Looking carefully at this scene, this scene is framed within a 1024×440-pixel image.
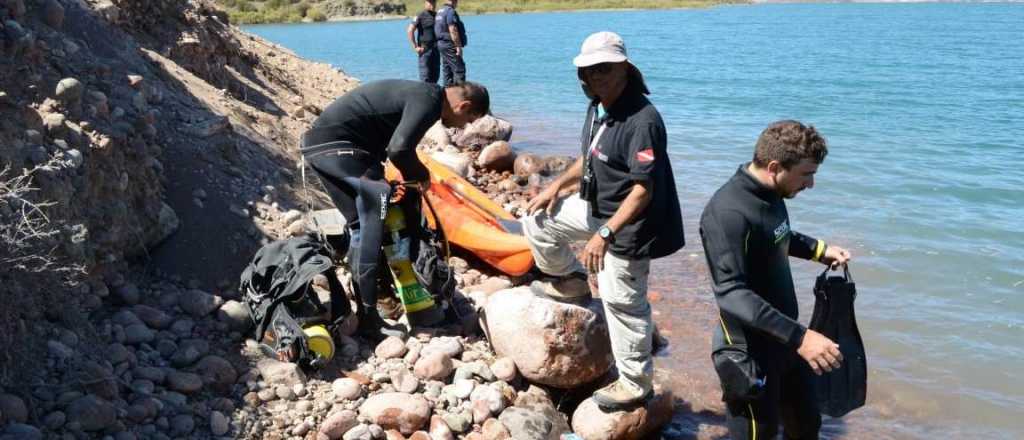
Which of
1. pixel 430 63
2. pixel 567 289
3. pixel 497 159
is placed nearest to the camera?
pixel 567 289

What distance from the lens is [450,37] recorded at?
40.8 ft

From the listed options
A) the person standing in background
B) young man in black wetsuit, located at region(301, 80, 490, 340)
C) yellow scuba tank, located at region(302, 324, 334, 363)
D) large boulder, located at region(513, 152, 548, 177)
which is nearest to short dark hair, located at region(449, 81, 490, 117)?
young man in black wetsuit, located at region(301, 80, 490, 340)

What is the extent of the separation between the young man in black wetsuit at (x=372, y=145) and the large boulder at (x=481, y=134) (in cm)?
783

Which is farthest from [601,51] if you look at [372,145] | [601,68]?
[372,145]

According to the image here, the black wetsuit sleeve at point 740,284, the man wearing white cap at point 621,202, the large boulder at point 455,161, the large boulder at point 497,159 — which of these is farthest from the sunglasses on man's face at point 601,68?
the large boulder at point 497,159

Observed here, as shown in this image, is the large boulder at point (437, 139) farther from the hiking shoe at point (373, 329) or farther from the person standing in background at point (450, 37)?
the hiking shoe at point (373, 329)

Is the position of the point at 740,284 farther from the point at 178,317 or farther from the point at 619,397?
the point at 178,317

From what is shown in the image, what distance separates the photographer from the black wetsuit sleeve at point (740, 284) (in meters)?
3.24

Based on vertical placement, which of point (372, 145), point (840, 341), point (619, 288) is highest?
point (372, 145)

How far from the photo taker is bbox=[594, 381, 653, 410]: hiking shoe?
4488mm

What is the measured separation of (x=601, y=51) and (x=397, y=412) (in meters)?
1.92

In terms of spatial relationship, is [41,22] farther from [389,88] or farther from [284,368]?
[284,368]

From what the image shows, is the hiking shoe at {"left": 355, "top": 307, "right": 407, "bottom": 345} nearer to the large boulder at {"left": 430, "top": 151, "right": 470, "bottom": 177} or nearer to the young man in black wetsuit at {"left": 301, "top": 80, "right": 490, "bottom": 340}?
the young man in black wetsuit at {"left": 301, "top": 80, "right": 490, "bottom": 340}

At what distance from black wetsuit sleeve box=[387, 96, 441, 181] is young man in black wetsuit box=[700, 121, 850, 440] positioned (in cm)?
184
